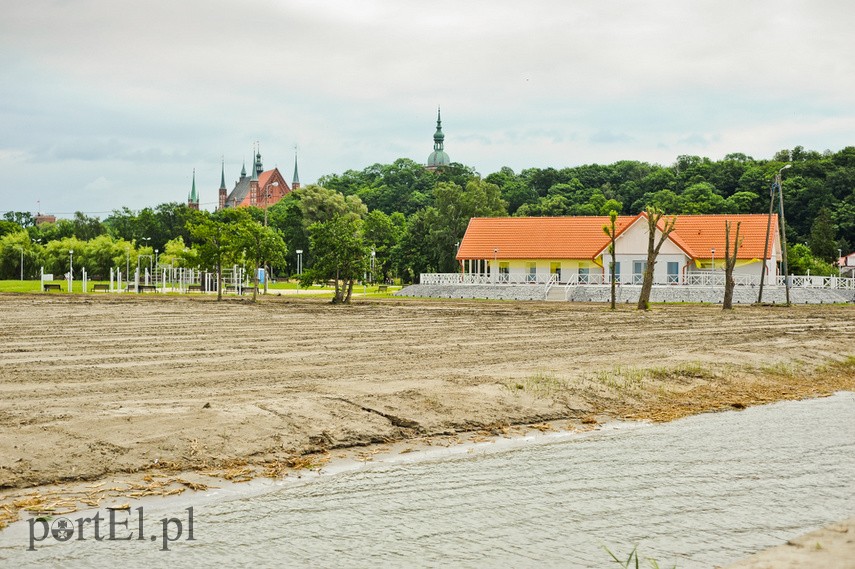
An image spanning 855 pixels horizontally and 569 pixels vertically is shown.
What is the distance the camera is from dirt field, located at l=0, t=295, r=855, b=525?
10.2 m

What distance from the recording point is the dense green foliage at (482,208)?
90.2 metres

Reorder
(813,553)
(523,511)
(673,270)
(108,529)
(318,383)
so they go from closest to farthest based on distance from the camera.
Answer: (813,553) → (108,529) → (523,511) → (318,383) → (673,270)

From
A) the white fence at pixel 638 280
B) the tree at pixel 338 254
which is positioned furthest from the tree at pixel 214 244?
the white fence at pixel 638 280

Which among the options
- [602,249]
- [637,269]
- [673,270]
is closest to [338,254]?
[602,249]

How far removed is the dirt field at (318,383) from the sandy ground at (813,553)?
16.4 feet

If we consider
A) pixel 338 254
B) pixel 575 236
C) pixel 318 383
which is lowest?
pixel 318 383

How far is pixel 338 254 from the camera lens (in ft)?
168

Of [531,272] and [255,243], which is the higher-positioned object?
[255,243]

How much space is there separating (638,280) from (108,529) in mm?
66337

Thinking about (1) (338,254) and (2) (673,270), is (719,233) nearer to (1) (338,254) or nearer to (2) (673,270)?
(2) (673,270)

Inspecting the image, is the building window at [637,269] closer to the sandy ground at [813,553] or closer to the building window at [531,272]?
the building window at [531,272]

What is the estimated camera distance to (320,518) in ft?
27.1

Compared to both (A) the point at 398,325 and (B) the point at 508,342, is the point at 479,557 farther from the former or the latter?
(A) the point at 398,325

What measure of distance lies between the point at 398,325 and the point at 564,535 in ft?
76.0
